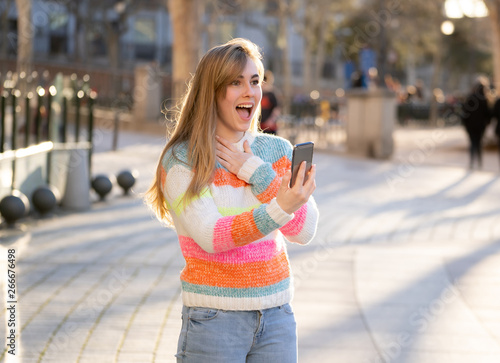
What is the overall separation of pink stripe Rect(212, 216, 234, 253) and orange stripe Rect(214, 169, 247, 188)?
161mm

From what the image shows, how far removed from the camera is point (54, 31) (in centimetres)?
5891

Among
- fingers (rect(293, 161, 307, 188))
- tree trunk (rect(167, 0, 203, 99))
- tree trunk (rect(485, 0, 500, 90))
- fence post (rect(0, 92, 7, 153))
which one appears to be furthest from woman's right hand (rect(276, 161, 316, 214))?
tree trunk (rect(485, 0, 500, 90))

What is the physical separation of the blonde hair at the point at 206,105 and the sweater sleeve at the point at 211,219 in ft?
0.12

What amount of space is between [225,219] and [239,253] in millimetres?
145

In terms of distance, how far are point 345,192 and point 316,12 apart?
3926 centimetres

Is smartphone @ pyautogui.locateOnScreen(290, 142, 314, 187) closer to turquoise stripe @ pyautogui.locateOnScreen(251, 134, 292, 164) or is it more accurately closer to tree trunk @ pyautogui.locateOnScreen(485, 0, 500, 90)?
turquoise stripe @ pyautogui.locateOnScreen(251, 134, 292, 164)

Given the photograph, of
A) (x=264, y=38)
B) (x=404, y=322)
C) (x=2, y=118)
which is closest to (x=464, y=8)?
(x=2, y=118)

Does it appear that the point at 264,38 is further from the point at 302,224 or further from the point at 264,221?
the point at 264,221

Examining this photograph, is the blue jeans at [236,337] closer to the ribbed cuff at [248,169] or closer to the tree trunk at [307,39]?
the ribbed cuff at [248,169]

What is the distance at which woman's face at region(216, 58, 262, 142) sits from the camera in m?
2.98

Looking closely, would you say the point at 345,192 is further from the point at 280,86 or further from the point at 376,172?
the point at 280,86

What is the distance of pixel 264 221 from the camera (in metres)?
2.80

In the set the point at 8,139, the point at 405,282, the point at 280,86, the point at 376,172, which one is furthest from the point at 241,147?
the point at 280,86

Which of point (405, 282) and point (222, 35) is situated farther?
point (222, 35)
